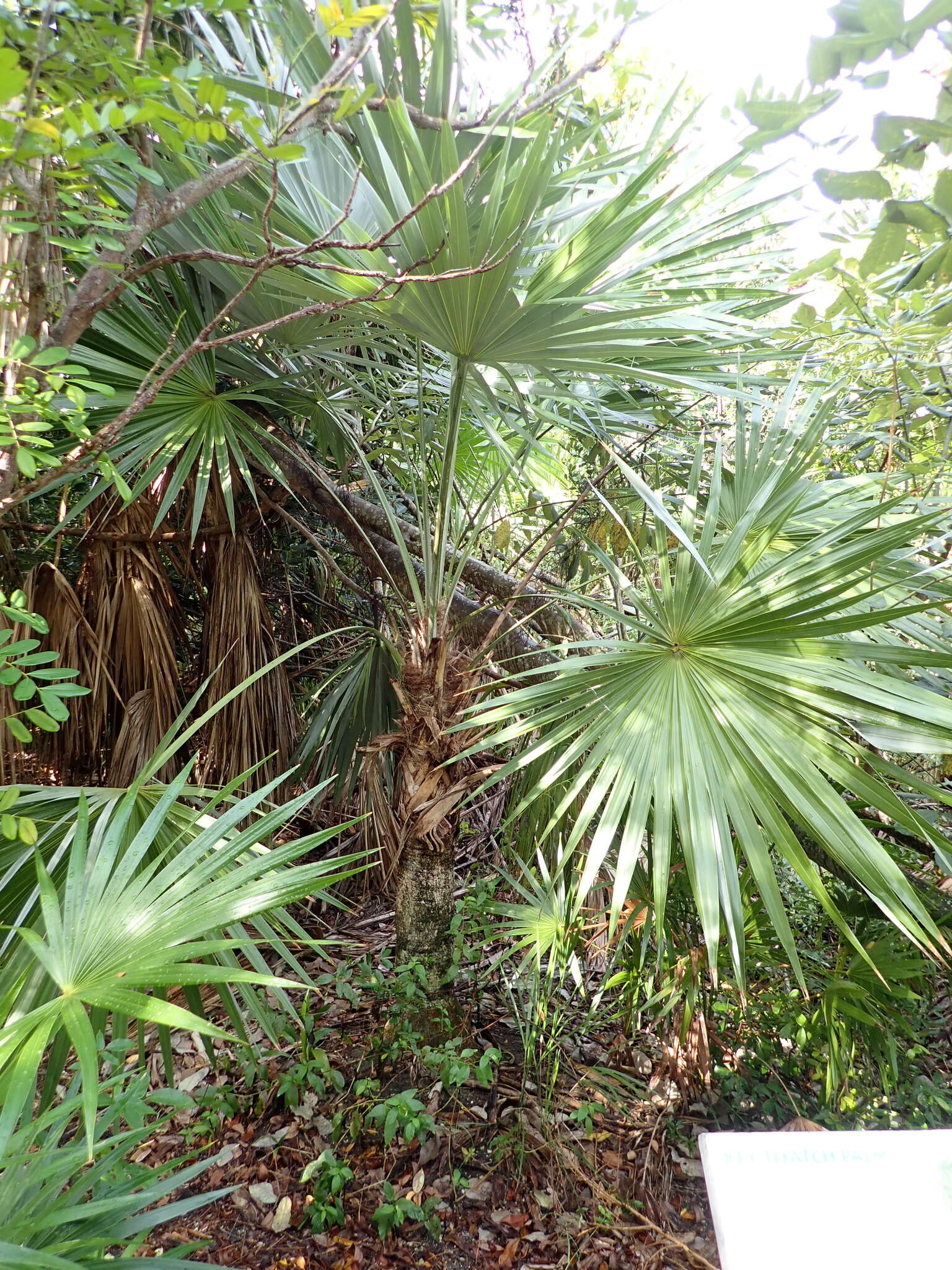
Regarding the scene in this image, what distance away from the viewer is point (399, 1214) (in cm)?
156

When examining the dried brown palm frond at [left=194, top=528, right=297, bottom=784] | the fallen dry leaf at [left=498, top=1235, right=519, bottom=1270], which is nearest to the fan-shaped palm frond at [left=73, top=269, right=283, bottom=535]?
the dried brown palm frond at [left=194, top=528, right=297, bottom=784]

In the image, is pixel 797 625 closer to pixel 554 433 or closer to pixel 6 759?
pixel 554 433

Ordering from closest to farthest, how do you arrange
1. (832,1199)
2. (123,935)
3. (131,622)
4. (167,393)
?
(832,1199)
(123,935)
(167,393)
(131,622)

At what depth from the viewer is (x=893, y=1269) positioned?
773mm

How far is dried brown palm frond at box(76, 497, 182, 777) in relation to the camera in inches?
96.0

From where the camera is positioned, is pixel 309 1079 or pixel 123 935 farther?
pixel 309 1079

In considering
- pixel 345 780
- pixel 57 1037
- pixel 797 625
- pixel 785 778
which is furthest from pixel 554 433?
pixel 57 1037

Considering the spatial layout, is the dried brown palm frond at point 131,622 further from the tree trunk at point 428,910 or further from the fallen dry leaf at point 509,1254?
the fallen dry leaf at point 509,1254

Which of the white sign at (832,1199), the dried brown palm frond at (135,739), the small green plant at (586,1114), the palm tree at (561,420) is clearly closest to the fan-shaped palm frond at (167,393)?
the palm tree at (561,420)

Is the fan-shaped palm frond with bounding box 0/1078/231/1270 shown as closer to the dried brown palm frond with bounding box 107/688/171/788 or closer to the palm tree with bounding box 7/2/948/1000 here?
the palm tree with bounding box 7/2/948/1000

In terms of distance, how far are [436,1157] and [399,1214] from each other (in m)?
0.22

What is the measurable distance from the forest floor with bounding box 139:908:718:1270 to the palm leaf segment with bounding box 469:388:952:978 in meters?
0.76

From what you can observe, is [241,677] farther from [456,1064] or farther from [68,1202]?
[68,1202]

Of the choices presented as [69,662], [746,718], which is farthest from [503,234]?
[69,662]
